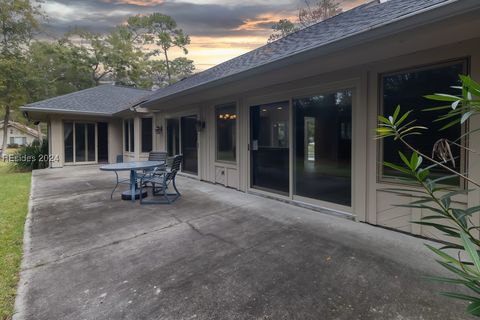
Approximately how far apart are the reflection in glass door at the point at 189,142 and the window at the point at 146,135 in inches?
115

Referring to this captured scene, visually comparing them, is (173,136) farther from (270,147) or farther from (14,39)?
(14,39)

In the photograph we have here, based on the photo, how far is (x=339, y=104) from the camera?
Result: 14.7ft

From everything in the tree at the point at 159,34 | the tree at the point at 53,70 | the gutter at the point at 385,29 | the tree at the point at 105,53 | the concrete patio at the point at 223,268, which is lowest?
the concrete patio at the point at 223,268

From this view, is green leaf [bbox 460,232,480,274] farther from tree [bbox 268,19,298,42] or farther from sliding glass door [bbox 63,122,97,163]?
tree [bbox 268,19,298,42]

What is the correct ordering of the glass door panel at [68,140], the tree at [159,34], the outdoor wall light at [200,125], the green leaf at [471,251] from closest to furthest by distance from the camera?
1. the green leaf at [471,251]
2. the outdoor wall light at [200,125]
3. the glass door panel at [68,140]
4. the tree at [159,34]

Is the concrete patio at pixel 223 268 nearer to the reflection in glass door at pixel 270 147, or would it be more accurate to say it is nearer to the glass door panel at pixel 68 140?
the reflection in glass door at pixel 270 147

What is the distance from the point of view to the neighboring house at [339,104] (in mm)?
2998

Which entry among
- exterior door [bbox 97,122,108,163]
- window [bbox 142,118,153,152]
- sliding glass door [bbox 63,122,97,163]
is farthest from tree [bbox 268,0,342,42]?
sliding glass door [bbox 63,122,97,163]

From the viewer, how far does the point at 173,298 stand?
7.53 ft

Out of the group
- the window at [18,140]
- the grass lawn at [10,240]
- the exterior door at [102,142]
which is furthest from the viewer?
the window at [18,140]

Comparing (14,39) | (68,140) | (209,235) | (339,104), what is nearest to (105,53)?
(14,39)

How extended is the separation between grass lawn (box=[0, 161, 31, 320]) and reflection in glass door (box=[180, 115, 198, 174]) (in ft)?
14.0

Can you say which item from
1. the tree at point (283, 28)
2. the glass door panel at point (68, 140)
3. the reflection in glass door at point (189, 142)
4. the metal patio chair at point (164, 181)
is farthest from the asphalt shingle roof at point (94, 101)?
the tree at point (283, 28)

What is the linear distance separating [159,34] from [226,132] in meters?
23.5
